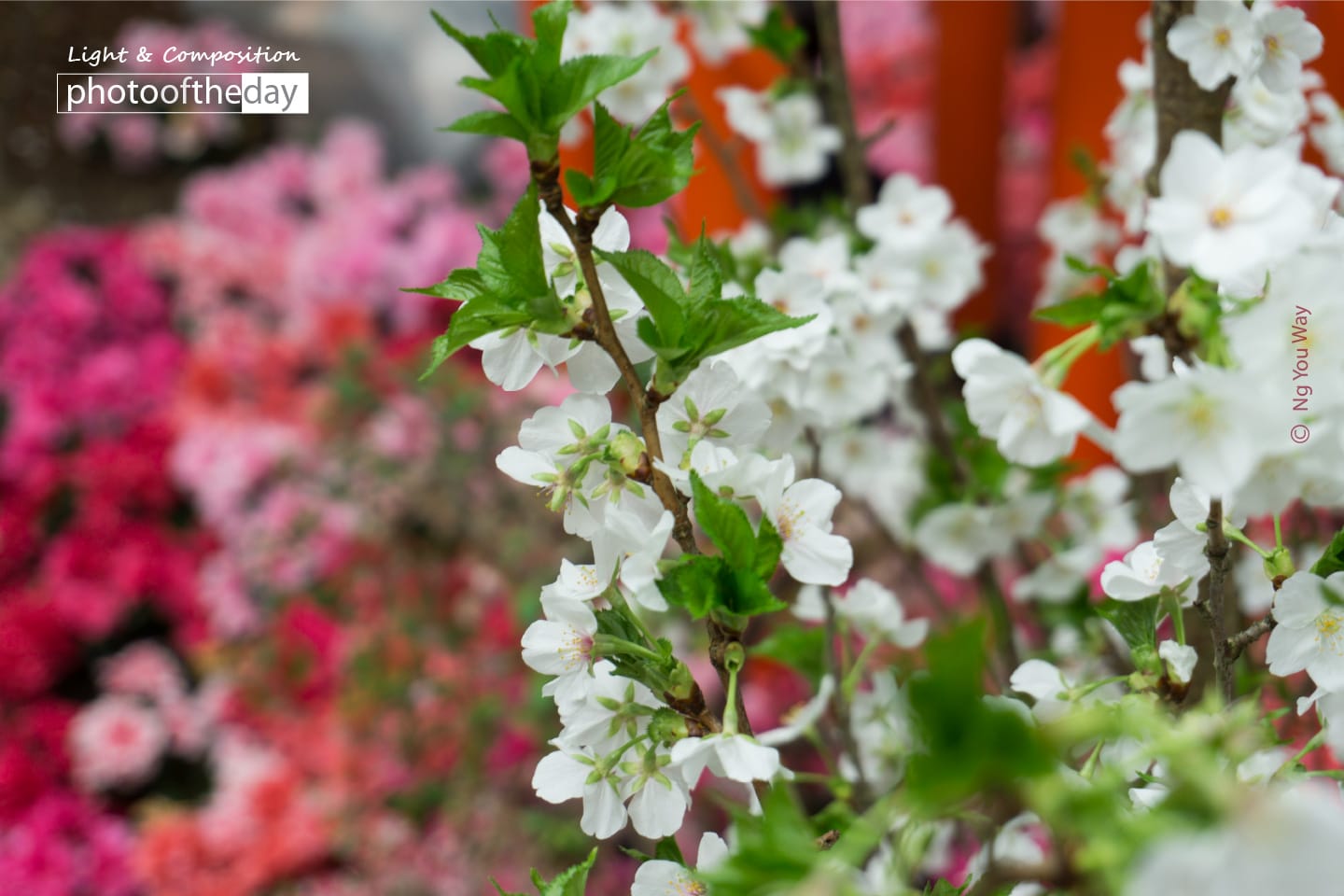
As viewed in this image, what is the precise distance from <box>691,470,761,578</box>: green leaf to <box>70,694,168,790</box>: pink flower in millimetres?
941

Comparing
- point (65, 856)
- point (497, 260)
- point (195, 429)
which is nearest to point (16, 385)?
point (195, 429)

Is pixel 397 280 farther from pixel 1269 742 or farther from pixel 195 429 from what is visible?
pixel 1269 742

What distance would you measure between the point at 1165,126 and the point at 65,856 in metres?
1.02

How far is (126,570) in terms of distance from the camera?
3.46ft

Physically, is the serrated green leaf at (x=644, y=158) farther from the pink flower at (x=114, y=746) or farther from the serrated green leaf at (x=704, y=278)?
the pink flower at (x=114, y=746)

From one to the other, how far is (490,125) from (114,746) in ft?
3.14

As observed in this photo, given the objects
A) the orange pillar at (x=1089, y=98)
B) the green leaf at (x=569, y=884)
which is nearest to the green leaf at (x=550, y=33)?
the green leaf at (x=569, y=884)

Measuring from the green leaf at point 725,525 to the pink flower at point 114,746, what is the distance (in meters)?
0.94

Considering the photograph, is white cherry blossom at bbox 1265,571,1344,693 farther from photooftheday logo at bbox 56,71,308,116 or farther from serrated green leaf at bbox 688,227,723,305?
photooftheday logo at bbox 56,71,308,116

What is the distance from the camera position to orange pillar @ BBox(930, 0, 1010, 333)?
1.09m

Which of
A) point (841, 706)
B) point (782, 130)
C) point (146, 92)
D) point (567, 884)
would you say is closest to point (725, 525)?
point (567, 884)

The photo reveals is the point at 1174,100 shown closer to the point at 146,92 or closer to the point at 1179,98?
the point at 1179,98

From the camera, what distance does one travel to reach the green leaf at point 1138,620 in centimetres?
33

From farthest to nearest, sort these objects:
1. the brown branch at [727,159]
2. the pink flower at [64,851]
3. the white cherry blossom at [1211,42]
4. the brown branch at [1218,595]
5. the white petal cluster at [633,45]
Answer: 1. the pink flower at [64,851]
2. the brown branch at [727,159]
3. the white petal cluster at [633,45]
4. the white cherry blossom at [1211,42]
5. the brown branch at [1218,595]
